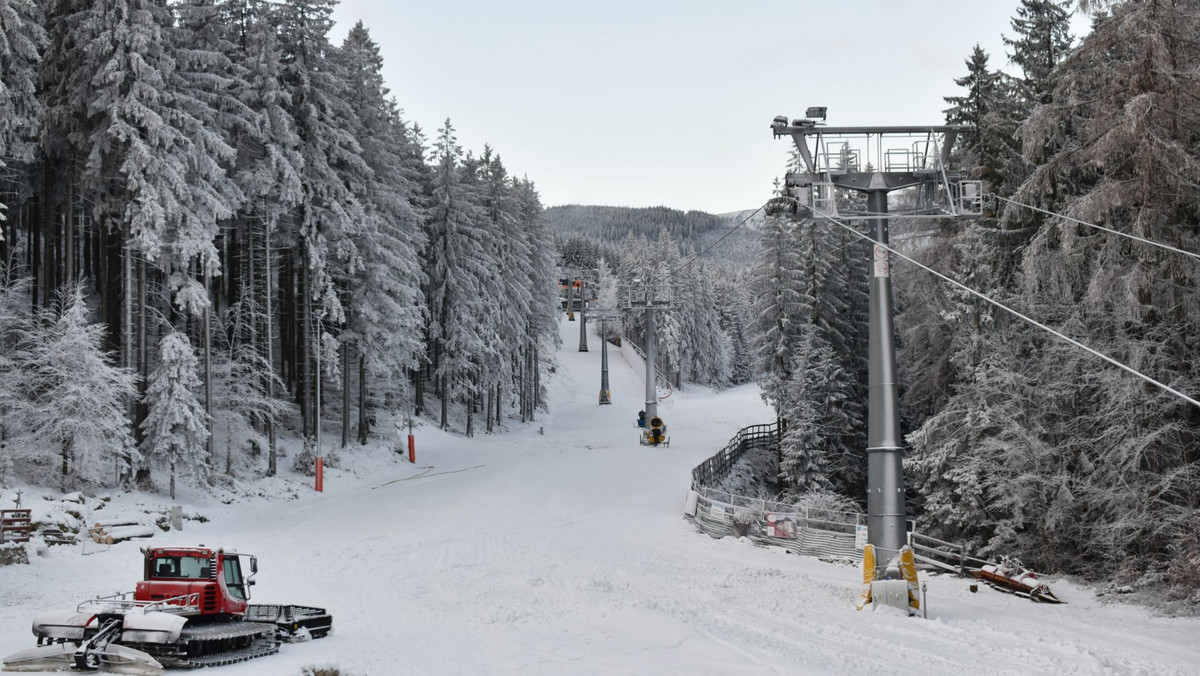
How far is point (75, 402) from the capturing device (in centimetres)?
2119

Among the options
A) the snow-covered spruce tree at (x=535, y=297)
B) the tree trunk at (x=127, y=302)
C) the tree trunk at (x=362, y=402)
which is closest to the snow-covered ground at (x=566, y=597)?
the tree trunk at (x=127, y=302)

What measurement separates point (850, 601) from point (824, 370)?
19.6 metres

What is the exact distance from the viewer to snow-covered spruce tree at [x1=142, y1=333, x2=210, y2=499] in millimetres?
22969

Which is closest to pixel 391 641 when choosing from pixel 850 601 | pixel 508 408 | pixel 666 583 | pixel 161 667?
pixel 161 667

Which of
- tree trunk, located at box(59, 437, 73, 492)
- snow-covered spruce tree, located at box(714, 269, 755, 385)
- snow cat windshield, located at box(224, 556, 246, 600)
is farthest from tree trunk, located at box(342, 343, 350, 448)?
snow-covered spruce tree, located at box(714, 269, 755, 385)

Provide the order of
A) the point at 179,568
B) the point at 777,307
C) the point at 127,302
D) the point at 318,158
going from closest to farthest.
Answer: the point at 179,568
the point at 127,302
the point at 318,158
the point at 777,307

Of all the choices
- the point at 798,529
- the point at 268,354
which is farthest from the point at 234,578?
the point at 268,354

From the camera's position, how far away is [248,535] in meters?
22.0

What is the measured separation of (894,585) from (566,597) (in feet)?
18.9

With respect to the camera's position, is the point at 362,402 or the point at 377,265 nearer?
the point at 377,265

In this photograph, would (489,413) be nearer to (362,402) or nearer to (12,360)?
(362,402)

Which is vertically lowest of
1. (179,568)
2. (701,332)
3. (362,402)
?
(179,568)

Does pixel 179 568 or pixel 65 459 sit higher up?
pixel 65 459

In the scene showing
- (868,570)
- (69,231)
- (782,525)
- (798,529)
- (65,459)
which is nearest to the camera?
(868,570)
